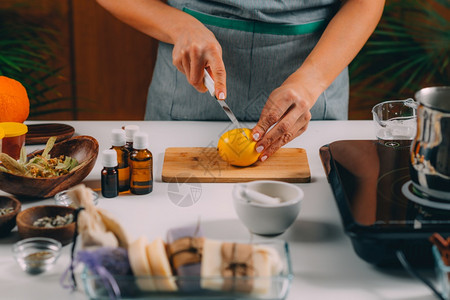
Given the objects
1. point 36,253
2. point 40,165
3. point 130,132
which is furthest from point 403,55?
point 36,253

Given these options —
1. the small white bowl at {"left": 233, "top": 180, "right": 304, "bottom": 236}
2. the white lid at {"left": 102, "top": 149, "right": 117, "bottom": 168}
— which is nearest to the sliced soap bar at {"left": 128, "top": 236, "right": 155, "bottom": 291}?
the small white bowl at {"left": 233, "top": 180, "right": 304, "bottom": 236}

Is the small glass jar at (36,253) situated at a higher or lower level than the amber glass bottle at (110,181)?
lower

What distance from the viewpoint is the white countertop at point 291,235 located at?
0.87 meters

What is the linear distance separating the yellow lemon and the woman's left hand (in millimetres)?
21

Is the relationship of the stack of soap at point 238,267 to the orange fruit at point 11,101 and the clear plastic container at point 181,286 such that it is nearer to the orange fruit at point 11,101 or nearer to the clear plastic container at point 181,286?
the clear plastic container at point 181,286

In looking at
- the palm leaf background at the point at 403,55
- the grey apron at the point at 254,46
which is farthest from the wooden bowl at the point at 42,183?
the palm leaf background at the point at 403,55

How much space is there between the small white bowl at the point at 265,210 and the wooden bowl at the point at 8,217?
399mm

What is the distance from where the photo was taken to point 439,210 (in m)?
0.95

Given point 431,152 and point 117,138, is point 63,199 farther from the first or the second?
point 431,152

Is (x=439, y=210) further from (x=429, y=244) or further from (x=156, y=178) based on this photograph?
(x=156, y=178)

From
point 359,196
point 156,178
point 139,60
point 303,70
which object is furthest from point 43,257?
point 139,60

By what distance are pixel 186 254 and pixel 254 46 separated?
1067 millimetres

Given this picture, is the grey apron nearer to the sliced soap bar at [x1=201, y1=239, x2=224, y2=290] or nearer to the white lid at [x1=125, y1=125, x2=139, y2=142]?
the white lid at [x1=125, y1=125, x2=139, y2=142]

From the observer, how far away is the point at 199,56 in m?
1.45
